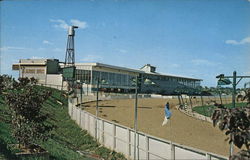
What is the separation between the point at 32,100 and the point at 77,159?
283 cm

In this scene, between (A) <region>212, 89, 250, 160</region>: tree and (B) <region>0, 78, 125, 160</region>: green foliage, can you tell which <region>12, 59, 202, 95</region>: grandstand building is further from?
(A) <region>212, 89, 250, 160</region>: tree

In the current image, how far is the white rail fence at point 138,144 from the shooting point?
8929 millimetres

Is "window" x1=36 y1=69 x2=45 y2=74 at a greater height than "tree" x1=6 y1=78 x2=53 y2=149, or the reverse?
"window" x1=36 y1=69 x2=45 y2=74

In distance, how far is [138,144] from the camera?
12172 millimetres

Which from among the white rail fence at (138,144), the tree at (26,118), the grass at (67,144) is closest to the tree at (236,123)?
the white rail fence at (138,144)

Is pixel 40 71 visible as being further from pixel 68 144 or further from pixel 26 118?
pixel 26 118

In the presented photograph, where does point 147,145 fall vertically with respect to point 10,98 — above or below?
below

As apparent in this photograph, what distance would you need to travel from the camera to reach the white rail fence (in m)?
8.93

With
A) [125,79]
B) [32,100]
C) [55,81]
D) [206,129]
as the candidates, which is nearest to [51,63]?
[55,81]

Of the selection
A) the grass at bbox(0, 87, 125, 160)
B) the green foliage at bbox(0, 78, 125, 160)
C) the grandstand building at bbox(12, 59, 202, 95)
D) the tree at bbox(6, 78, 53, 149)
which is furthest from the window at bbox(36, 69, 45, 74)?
the tree at bbox(6, 78, 53, 149)

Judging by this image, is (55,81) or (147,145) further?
(55,81)

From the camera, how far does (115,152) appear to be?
47.4ft

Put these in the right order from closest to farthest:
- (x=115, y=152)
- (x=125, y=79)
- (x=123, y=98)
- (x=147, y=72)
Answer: (x=115, y=152), (x=123, y=98), (x=125, y=79), (x=147, y=72)

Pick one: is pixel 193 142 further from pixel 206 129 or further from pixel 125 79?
pixel 125 79
